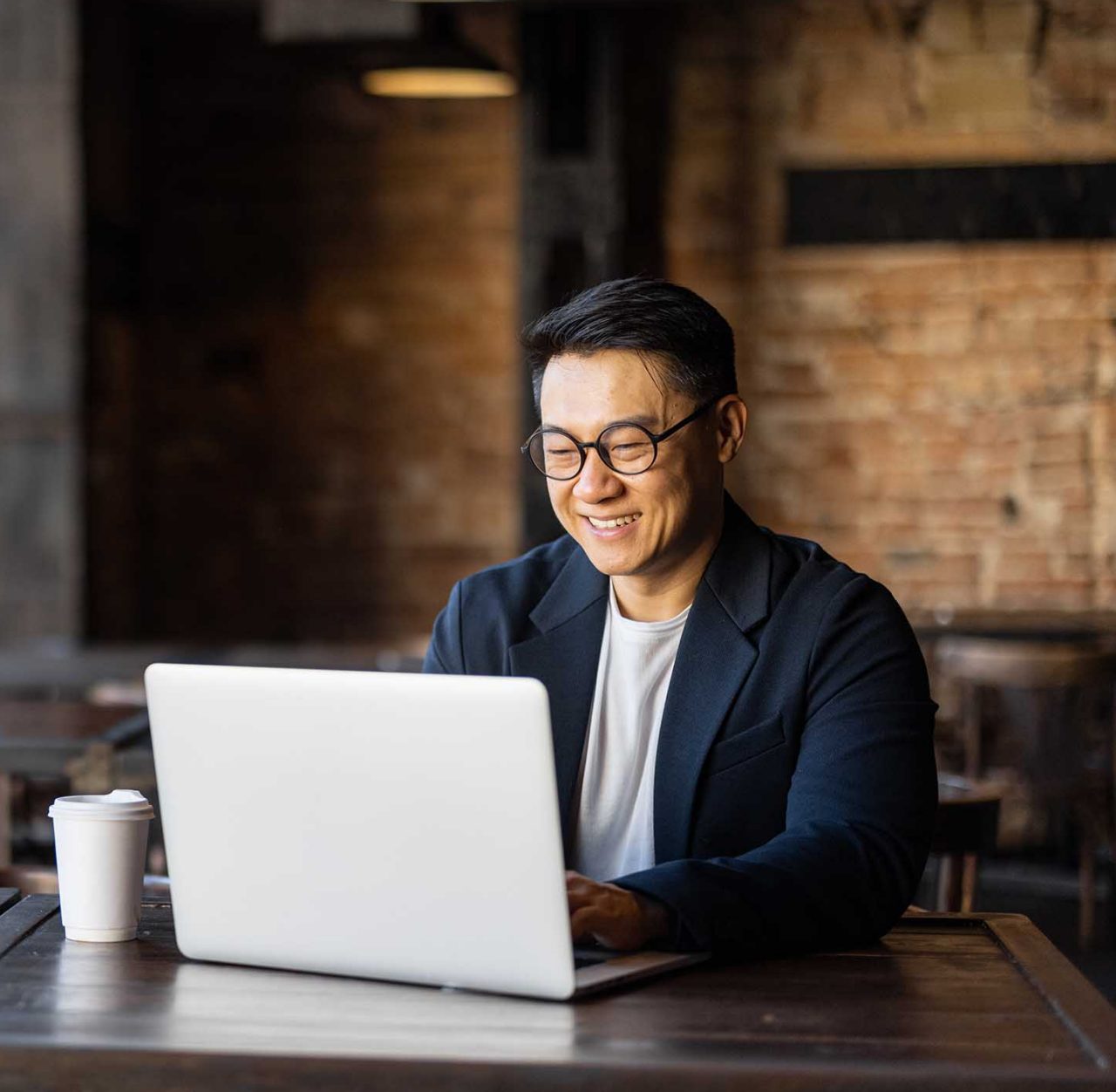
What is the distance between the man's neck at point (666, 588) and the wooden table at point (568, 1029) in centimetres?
57

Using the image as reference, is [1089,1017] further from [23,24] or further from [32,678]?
[23,24]

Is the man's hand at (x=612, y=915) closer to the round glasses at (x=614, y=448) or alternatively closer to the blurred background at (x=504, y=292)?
the round glasses at (x=614, y=448)

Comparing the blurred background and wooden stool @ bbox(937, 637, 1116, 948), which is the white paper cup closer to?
wooden stool @ bbox(937, 637, 1116, 948)

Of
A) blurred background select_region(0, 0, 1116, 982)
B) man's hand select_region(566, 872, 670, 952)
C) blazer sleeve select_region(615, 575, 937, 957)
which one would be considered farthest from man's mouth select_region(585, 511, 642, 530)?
blurred background select_region(0, 0, 1116, 982)

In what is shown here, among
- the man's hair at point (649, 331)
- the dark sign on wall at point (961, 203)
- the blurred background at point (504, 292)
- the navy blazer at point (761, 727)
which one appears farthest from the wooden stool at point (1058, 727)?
the man's hair at point (649, 331)

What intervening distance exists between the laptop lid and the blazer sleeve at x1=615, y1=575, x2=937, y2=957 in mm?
229

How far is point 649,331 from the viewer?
2104 mm

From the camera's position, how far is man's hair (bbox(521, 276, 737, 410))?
2104 millimetres

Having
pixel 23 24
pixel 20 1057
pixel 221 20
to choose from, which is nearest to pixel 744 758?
pixel 20 1057

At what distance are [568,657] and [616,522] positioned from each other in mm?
195

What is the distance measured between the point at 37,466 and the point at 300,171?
1858mm

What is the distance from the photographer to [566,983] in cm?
155

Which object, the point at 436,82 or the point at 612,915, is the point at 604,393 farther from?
the point at 436,82

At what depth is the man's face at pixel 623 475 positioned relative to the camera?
2.09 m
